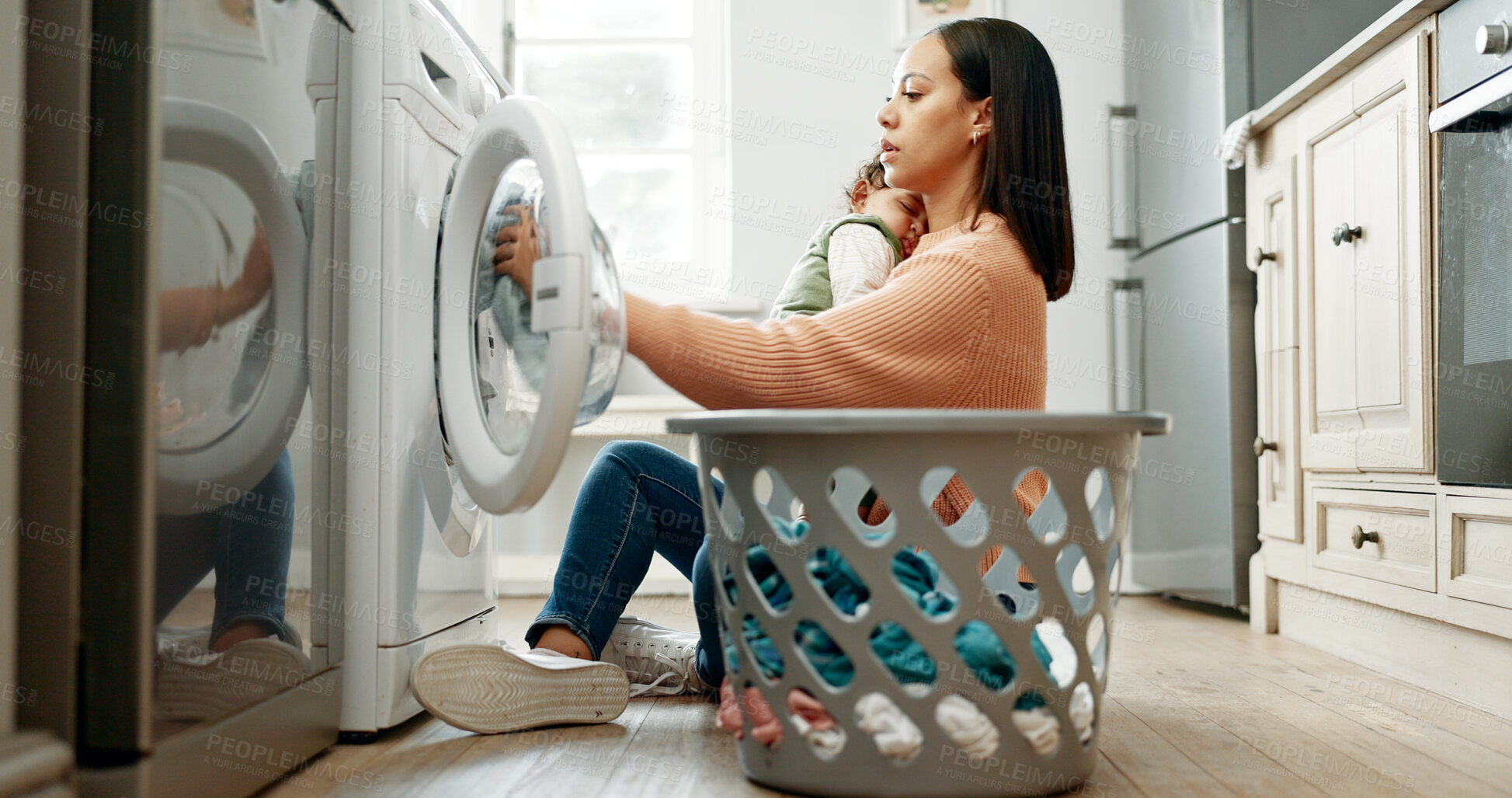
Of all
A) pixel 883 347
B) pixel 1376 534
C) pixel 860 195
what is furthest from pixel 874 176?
pixel 1376 534

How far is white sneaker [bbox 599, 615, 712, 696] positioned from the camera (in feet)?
4.46

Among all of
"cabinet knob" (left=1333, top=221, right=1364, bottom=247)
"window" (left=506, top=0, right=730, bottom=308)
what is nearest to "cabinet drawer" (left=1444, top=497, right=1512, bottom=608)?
"cabinet knob" (left=1333, top=221, right=1364, bottom=247)

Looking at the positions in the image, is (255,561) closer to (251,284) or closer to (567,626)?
(251,284)

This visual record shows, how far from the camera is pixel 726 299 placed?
2645 mm

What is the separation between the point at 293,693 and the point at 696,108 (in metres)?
2.11

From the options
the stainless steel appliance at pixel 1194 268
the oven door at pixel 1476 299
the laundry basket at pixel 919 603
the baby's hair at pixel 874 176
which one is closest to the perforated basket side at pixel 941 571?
the laundry basket at pixel 919 603

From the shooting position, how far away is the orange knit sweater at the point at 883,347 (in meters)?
0.91

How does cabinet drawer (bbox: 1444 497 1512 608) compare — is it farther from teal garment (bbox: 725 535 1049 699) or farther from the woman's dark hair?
teal garment (bbox: 725 535 1049 699)

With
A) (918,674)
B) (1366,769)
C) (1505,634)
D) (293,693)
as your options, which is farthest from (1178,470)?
(293,693)

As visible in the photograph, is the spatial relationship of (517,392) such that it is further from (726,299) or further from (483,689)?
(726,299)

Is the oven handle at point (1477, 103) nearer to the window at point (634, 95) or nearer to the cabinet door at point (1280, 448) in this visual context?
the cabinet door at point (1280, 448)

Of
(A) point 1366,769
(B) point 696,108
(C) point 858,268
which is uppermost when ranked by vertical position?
(B) point 696,108

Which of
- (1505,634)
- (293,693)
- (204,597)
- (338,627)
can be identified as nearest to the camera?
(204,597)

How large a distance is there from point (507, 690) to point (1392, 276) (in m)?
1.30
